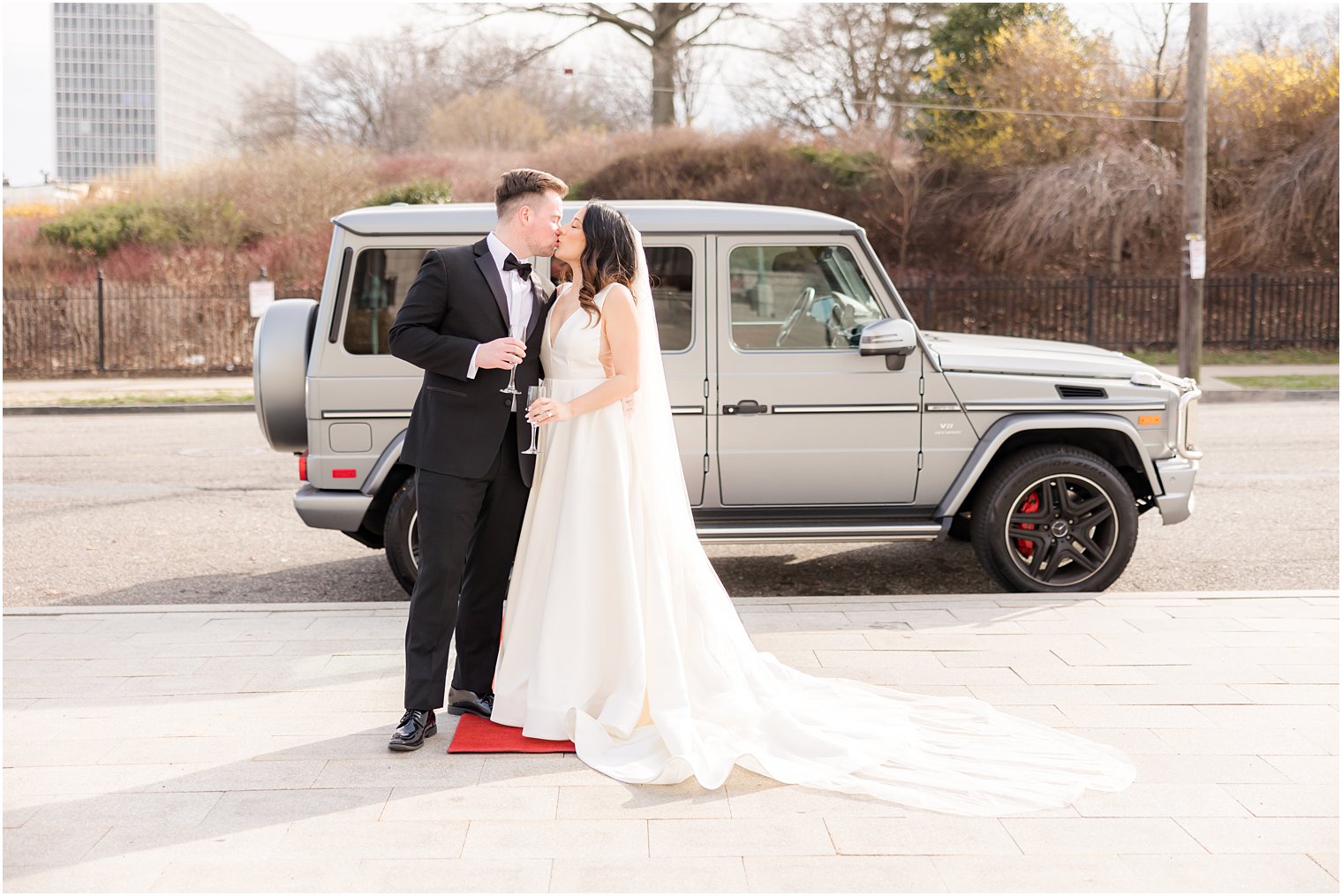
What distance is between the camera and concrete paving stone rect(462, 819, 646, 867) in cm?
348

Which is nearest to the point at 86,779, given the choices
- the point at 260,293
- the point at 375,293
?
the point at 375,293

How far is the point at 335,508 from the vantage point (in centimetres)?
651

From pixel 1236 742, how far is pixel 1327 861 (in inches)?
37.5

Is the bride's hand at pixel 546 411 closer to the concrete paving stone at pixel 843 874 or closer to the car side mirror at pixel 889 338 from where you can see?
the concrete paving stone at pixel 843 874

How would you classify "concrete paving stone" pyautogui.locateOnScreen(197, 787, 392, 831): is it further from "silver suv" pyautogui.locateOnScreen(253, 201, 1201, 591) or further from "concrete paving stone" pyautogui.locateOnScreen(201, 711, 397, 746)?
"silver suv" pyautogui.locateOnScreen(253, 201, 1201, 591)

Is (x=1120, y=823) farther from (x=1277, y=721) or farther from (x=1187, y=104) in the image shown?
(x=1187, y=104)

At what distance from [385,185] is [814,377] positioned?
2620 cm

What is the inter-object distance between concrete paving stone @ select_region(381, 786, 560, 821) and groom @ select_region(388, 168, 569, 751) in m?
0.51

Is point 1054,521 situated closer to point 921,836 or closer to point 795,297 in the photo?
point 795,297

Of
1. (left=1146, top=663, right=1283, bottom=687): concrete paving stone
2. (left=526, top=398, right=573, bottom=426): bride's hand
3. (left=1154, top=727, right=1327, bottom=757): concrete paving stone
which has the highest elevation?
(left=526, top=398, right=573, bottom=426): bride's hand

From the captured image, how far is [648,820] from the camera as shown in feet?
12.3

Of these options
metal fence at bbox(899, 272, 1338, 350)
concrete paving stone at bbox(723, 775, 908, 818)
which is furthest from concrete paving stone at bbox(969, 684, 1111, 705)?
metal fence at bbox(899, 272, 1338, 350)

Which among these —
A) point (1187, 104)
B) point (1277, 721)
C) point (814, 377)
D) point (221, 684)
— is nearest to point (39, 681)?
point (221, 684)

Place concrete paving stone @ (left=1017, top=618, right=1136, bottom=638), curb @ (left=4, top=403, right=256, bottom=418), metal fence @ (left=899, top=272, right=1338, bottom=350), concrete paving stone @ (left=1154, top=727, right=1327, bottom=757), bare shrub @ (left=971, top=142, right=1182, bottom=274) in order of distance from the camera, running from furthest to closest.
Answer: bare shrub @ (left=971, top=142, right=1182, bottom=274), metal fence @ (left=899, top=272, right=1338, bottom=350), curb @ (left=4, top=403, right=256, bottom=418), concrete paving stone @ (left=1017, top=618, right=1136, bottom=638), concrete paving stone @ (left=1154, top=727, right=1327, bottom=757)
